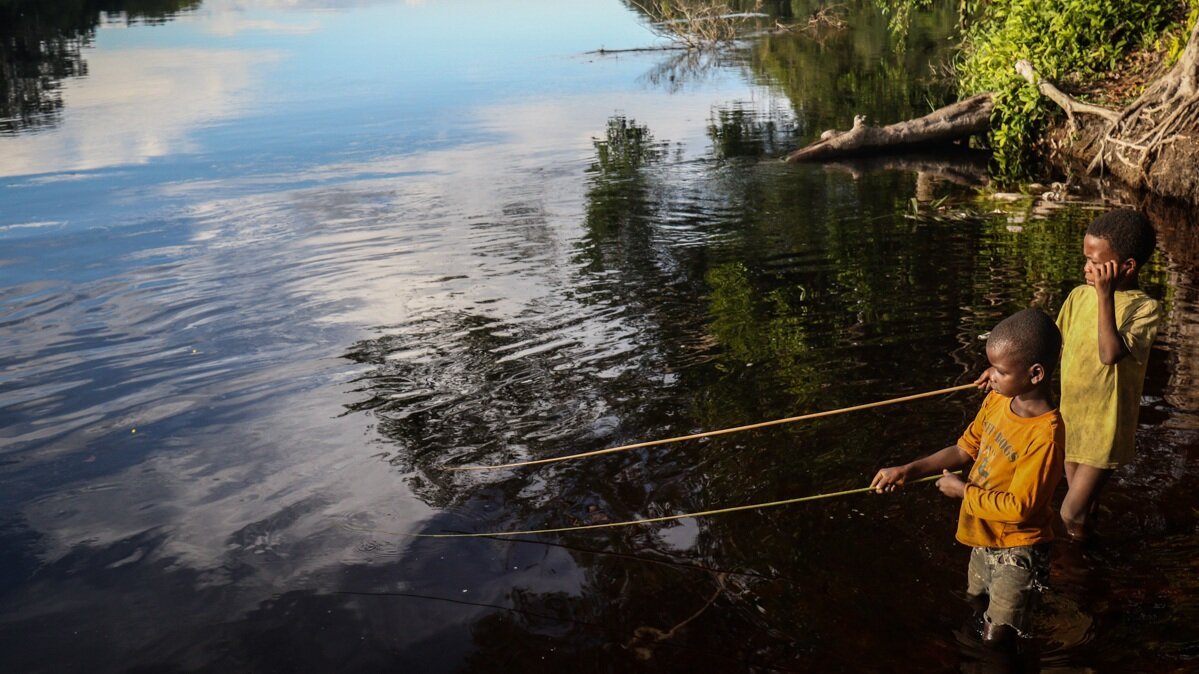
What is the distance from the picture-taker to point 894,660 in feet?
13.4

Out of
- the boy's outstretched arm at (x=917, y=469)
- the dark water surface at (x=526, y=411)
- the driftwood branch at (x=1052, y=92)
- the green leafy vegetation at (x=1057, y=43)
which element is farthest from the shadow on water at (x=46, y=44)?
the boy's outstretched arm at (x=917, y=469)

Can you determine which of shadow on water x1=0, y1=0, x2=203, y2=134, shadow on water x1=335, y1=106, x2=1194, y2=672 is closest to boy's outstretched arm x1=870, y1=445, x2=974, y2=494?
shadow on water x1=335, y1=106, x2=1194, y2=672

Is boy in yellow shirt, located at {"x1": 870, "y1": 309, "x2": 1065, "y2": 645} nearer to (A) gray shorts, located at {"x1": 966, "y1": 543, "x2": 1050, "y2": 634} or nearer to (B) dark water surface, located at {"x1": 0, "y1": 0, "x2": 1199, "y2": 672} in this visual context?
(A) gray shorts, located at {"x1": 966, "y1": 543, "x2": 1050, "y2": 634}

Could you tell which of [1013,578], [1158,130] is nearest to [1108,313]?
[1013,578]

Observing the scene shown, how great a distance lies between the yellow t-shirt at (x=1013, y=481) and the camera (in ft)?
11.6

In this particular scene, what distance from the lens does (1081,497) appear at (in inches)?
174

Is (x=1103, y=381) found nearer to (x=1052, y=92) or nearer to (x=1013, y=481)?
(x=1013, y=481)

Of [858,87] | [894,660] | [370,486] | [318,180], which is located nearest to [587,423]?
[370,486]

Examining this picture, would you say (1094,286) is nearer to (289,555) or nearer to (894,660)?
(894,660)

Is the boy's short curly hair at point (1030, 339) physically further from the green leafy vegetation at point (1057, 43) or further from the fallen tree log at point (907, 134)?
A: the fallen tree log at point (907, 134)

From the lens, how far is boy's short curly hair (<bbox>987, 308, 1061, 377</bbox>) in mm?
3529

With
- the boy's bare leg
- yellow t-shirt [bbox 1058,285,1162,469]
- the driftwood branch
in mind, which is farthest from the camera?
the driftwood branch

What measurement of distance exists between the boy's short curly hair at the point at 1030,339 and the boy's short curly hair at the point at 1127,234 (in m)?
0.72

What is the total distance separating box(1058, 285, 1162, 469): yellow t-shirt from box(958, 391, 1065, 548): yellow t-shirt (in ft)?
2.20
